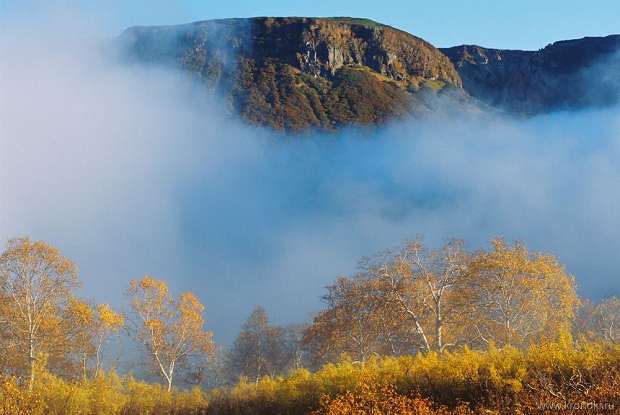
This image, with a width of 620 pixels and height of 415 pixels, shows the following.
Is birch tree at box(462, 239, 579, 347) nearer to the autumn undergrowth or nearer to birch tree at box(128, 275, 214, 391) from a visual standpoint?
the autumn undergrowth

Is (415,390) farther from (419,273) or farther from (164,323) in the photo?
(164,323)

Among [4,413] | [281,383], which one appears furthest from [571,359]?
[4,413]

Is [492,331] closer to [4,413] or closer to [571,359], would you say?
[571,359]

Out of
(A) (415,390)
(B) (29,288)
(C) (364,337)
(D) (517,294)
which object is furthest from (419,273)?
(B) (29,288)

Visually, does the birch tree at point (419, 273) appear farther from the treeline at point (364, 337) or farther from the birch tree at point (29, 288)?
the birch tree at point (29, 288)

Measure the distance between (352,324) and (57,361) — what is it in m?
26.5

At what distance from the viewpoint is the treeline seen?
20.2 m

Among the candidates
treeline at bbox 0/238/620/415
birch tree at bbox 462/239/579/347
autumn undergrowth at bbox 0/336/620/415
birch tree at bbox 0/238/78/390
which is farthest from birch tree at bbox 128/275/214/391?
birch tree at bbox 462/239/579/347

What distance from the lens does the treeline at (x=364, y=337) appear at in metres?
20.2

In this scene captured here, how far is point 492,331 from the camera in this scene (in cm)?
4488

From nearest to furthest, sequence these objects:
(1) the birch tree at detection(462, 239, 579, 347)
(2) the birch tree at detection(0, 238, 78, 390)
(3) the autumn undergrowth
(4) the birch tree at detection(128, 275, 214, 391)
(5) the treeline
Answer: (3) the autumn undergrowth
(5) the treeline
(1) the birch tree at detection(462, 239, 579, 347)
(2) the birch tree at detection(0, 238, 78, 390)
(4) the birch tree at detection(128, 275, 214, 391)

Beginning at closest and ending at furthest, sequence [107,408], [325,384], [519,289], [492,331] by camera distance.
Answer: [325,384], [107,408], [519,289], [492,331]

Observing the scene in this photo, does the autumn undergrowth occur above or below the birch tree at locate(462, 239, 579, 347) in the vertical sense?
below

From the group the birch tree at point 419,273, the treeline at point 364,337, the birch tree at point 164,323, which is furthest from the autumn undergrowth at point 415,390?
the birch tree at point 164,323
